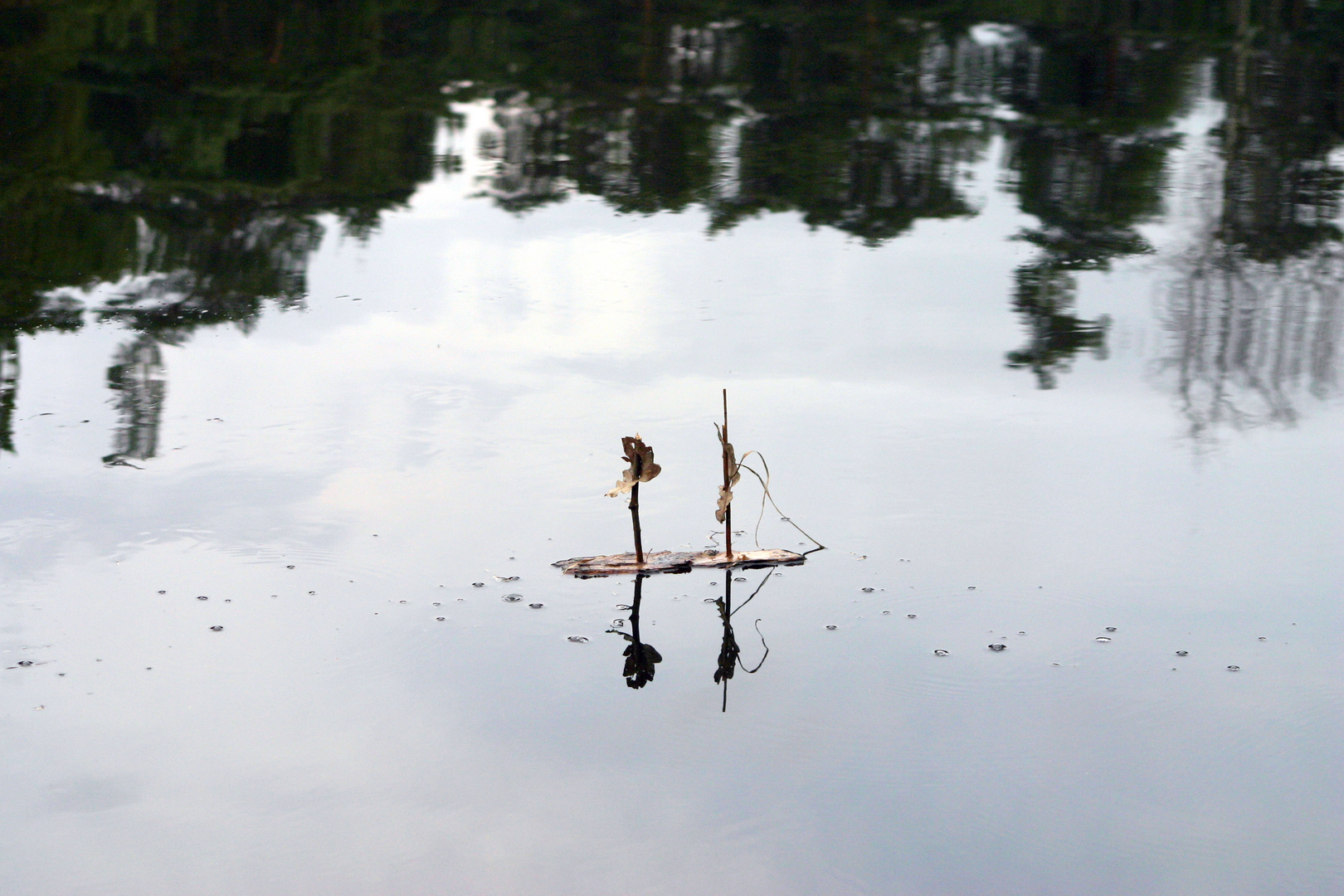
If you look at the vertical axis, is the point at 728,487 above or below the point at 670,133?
below

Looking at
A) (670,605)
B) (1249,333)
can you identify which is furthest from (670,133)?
(670,605)

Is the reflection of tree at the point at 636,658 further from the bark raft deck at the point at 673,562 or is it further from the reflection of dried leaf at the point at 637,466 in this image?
the reflection of dried leaf at the point at 637,466

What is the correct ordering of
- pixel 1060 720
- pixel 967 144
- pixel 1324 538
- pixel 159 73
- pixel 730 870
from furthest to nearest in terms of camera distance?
1. pixel 159 73
2. pixel 967 144
3. pixel 1324 538
4. pixel 1060 720
5. pixel 730 870

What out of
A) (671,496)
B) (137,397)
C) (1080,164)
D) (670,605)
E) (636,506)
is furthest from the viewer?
(1080,164)

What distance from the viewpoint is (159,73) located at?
994 centimetres

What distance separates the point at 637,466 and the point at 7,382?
2.83 metres

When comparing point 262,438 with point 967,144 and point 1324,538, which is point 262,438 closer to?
point 1324,538

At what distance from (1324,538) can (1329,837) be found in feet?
5.27

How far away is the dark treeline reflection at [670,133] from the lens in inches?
259

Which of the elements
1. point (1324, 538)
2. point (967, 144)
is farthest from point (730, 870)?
point (967, 144)

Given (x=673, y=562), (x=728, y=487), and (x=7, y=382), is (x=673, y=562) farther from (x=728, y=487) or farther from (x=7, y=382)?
(x=7, y=382)

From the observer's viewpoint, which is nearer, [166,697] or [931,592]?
[166,697]

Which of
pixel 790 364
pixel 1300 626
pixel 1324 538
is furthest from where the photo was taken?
pixel 790 364

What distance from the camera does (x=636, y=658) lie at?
3.82 metres
